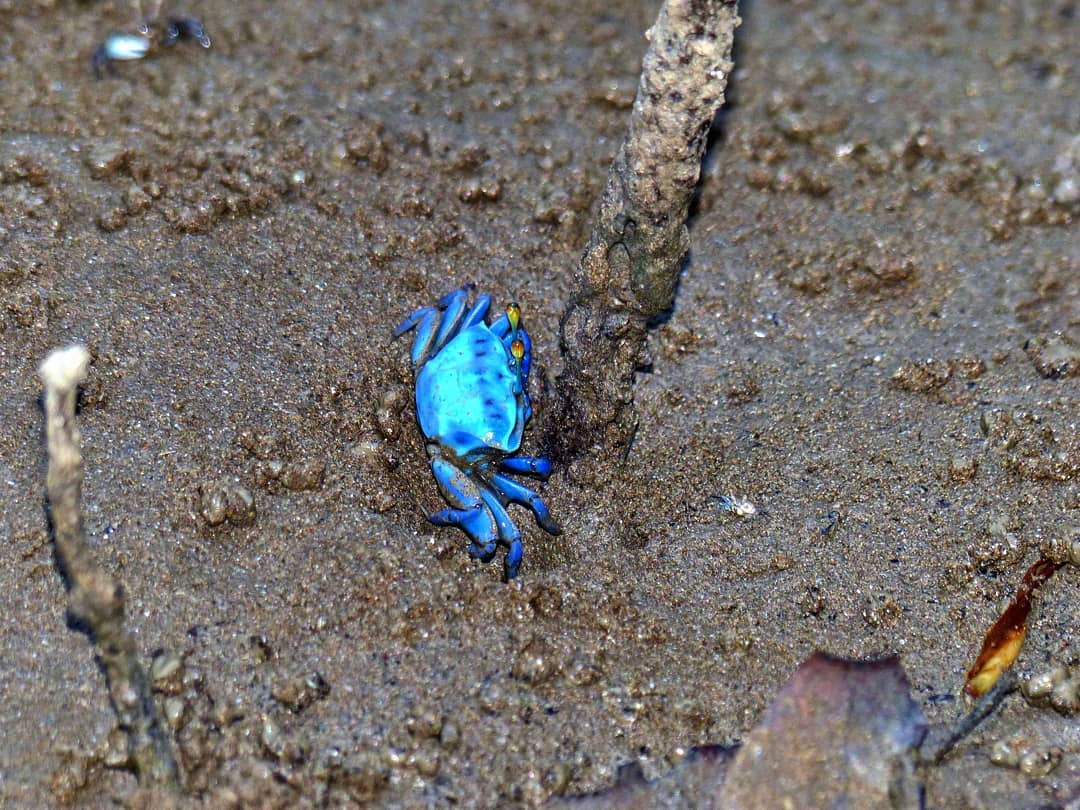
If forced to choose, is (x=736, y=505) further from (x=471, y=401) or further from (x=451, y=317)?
(x=451, y=317)

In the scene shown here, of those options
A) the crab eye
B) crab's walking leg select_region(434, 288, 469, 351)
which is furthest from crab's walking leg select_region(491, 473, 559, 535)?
crab's walking leg select_region(434, 288, 469, 351)

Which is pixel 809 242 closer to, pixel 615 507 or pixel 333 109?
pixel 615 507

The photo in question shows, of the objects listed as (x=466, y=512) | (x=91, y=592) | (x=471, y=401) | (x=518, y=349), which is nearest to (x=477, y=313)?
(x=518, y=349)

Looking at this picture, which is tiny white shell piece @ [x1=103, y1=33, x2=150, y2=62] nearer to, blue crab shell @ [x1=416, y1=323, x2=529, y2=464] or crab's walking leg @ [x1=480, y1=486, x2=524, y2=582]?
blue crab shell @ [x1=416, y1=323, x2=529, y2=464]

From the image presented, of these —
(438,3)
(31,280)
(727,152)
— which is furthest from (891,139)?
(31,280)

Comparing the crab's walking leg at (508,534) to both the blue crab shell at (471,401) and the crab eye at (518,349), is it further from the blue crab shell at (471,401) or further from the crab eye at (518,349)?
the crab eye at (518,349)

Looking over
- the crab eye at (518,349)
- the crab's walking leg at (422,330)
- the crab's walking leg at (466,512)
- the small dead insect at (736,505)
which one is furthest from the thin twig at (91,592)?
the small dead insect at (736,505)
